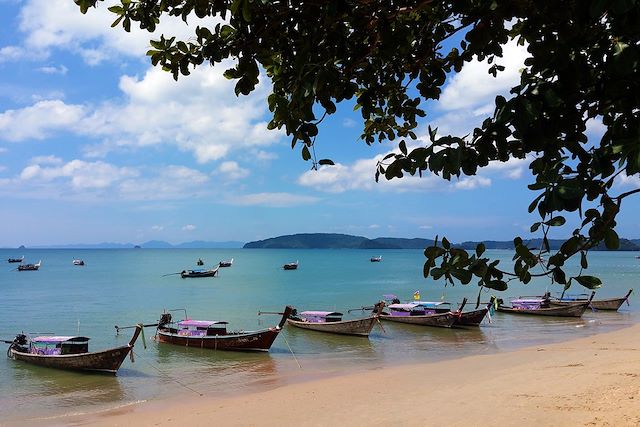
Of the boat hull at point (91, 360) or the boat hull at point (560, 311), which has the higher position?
the boat hull at point (91, 360)

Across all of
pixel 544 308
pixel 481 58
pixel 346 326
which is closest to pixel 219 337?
pixel 346 326

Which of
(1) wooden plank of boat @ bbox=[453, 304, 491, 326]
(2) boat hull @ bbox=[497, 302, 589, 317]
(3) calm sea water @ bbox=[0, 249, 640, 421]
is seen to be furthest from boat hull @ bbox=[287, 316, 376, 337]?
(2) boat hull @ bbox=[497, 302, 589, 317]

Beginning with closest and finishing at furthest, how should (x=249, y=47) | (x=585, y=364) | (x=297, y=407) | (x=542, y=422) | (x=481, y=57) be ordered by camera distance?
(x=249, y=47) < (x=481, y=57) < (x=542, y=422) < (x=297, y=407) < (x=585, y=364)

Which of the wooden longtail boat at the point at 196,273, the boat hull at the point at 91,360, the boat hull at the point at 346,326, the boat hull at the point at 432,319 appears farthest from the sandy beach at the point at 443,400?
the wooden longtail boat at the point at 196,273

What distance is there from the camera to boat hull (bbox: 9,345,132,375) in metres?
17.2

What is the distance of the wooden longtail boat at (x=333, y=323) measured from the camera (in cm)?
2445

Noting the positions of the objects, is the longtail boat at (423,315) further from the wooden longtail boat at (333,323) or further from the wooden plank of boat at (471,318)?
the wooden longtail boat at (333,323)

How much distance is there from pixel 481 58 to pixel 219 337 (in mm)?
19362

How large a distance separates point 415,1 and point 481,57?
935 millimetres

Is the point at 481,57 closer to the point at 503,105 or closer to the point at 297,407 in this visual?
the point at 503,105

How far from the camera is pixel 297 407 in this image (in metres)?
12.6

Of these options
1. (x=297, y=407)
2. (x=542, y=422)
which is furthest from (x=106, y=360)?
(x=542, y=422)

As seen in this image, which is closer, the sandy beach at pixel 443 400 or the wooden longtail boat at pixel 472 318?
the sandy beach at pixel 443 400

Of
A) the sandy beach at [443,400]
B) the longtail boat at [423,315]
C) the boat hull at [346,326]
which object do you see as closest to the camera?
the sandy beach at [443,400]
